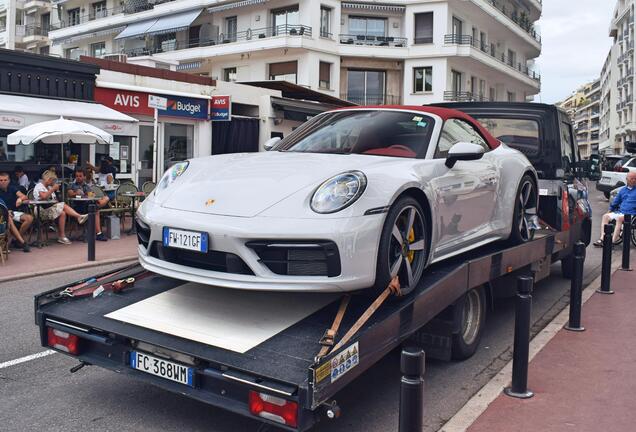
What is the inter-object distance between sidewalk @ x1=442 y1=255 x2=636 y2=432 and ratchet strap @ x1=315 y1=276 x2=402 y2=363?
900 mm

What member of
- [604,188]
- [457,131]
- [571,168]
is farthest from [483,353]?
[604,188]

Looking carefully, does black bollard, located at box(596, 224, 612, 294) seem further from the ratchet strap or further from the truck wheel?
the ratchet strap

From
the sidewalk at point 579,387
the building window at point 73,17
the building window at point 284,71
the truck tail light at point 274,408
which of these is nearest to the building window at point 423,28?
the building window at point 284,71

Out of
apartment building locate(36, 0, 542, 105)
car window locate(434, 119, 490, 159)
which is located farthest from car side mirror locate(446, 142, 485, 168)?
apartment building locate(36, 0, 542, 105)

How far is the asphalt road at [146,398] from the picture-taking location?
380 centimetres

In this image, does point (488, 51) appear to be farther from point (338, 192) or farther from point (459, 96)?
point (338, 192)

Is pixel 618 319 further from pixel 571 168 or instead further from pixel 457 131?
pixel 457 131

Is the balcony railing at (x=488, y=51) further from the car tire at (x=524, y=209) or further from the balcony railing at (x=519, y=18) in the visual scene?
the car tire at (x=524, y=209)

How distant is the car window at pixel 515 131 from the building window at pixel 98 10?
45.0m

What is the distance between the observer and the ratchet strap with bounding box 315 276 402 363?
319 centimetres

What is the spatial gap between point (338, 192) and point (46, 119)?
35.7 ft

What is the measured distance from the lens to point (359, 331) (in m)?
3.38

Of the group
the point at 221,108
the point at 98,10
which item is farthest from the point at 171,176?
the point at 98,10

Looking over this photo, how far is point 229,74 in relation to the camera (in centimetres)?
3909
